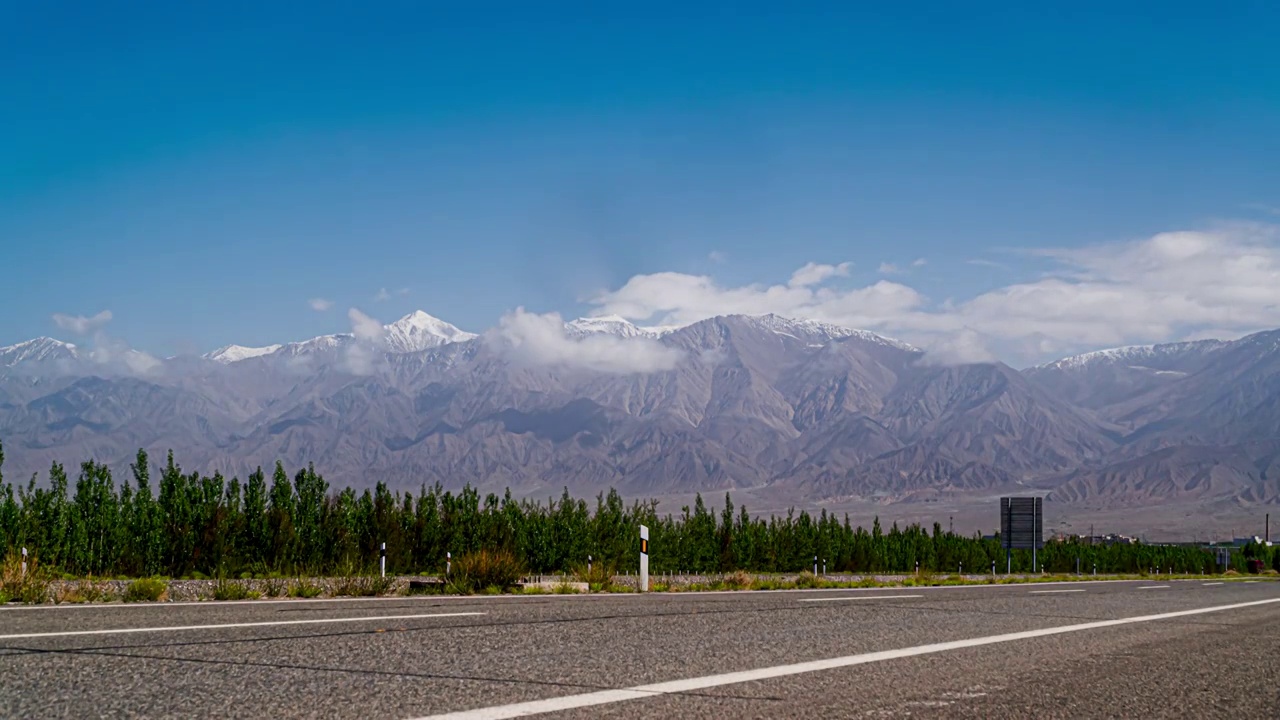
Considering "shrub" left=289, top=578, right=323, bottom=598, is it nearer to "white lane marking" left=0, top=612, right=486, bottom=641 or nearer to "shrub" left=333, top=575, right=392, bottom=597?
"shrub" left=333, top=575, right=392, bottom=597

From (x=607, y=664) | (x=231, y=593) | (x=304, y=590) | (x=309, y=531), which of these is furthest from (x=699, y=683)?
(x=309, y=531)

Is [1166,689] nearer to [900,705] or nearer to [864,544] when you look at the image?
[900,705]

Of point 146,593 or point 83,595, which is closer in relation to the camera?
point 83,595

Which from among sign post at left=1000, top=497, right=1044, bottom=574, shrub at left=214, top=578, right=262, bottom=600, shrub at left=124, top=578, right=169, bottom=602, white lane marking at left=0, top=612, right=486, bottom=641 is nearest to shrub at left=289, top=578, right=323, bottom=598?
shrub at left=214, top=578, right=262, bottom=600

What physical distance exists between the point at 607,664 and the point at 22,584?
31.1ft

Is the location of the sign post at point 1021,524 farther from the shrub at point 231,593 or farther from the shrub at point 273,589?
the shrub at point 231,593

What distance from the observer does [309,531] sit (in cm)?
4194

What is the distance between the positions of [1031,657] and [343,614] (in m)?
6.12

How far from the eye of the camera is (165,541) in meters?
36.3

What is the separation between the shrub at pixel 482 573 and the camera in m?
17.2

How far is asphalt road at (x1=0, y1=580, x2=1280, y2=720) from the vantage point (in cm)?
575

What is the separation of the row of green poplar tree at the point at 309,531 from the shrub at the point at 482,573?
1.73 metres

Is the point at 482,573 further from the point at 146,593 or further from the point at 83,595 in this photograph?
the point at 83,595

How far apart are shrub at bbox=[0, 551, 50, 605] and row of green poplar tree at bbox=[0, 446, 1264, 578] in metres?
3.62
